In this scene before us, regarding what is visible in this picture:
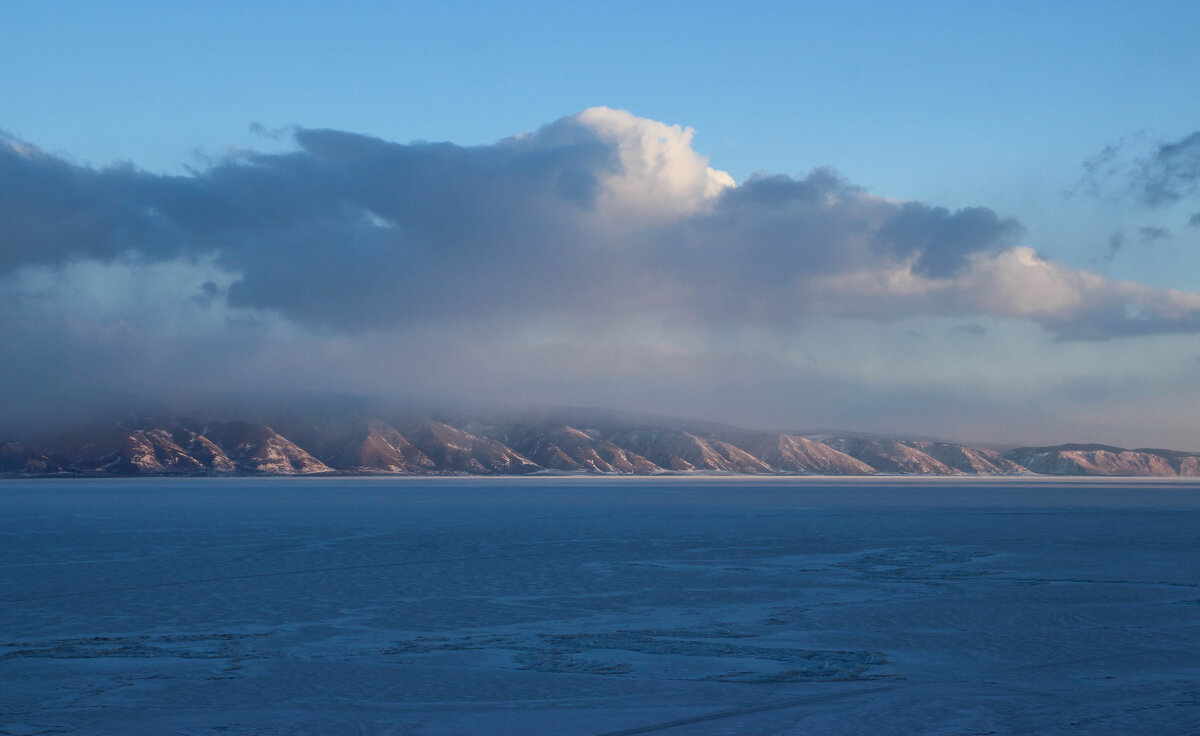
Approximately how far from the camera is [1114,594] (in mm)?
21109

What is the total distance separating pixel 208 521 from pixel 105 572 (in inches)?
1002

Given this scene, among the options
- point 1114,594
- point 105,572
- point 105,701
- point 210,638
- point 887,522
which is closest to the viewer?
point 105,701

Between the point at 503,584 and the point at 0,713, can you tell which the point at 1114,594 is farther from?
the point at 0,713

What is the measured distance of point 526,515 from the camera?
182ft

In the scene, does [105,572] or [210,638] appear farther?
[105,572]

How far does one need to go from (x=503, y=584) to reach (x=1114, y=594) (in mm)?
13142

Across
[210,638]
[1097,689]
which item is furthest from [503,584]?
[1097,689]

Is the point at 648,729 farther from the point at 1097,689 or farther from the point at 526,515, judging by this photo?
the point at 526,515

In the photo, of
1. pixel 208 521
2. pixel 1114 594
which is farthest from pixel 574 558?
pixel 208 521

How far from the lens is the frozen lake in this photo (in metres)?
11.2

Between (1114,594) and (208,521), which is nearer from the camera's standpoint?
(1114,594)

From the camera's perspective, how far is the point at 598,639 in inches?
623

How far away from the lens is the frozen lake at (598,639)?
36.9 feet

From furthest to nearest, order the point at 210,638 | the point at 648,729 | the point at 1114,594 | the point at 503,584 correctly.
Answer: the point at 503,584
the point at 1114,594
the point at 210,638
the point at 648,729
